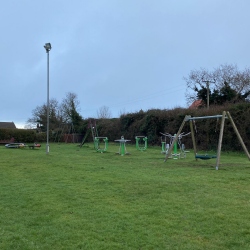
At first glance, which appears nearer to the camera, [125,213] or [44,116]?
[125,213]

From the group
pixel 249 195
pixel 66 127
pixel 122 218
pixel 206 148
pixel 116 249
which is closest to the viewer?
pixel 116 249

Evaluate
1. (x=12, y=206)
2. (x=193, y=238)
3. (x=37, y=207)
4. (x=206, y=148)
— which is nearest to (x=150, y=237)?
(x=193, y=238)

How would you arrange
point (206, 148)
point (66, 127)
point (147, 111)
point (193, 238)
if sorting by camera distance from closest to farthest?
point (193, 238) → point (206, 148) → point (147, 111) → point (66, 127)

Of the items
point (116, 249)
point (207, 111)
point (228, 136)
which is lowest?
point (116, 249)

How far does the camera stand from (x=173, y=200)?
5.69 metres

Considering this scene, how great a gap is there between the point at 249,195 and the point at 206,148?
14.8 m

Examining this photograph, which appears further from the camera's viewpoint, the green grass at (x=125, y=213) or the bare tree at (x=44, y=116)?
the bare tree at (x=44, y=116)

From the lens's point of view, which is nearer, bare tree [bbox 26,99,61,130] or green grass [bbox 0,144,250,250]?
green grass [bbox 0,144,250,250]

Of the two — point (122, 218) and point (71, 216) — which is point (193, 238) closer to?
point (122, 218)

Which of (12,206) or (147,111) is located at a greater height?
(147,111)

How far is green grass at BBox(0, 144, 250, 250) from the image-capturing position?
3797 mm

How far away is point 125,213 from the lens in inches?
194

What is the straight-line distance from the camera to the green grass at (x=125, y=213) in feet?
12.5

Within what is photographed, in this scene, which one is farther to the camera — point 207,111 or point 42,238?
point 207,111
